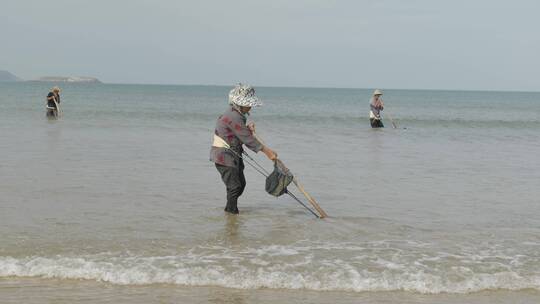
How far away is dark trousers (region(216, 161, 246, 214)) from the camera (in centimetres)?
780

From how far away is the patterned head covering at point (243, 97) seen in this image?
7.58 m

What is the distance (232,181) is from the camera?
7.86 meters

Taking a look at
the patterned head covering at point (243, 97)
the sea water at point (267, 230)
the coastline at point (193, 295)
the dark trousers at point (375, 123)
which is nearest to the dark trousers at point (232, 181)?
the sea water at point (267, 230)

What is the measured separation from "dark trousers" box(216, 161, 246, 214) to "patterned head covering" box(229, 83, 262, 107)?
2.54 ft

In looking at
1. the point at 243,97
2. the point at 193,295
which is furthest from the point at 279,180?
the point at 193,295

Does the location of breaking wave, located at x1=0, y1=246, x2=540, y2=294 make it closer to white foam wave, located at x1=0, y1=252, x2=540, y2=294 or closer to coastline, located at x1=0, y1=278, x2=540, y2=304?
white foam wave, located at x1=0, y1=252, x2=540, y2=294

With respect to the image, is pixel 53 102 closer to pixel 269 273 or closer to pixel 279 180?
pixel 279 180

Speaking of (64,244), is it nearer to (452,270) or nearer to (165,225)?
(165,225)

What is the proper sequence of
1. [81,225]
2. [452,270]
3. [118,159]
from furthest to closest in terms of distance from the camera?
[118,159], [81,225], [452,270]

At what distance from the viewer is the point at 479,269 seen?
236 inches

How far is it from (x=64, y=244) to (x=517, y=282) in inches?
167

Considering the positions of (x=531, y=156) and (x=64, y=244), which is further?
(x=531, y=156)

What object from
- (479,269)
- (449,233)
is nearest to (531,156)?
(449,233)

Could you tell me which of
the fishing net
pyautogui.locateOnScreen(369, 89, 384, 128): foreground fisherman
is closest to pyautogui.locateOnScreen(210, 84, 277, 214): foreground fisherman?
the fishing net
